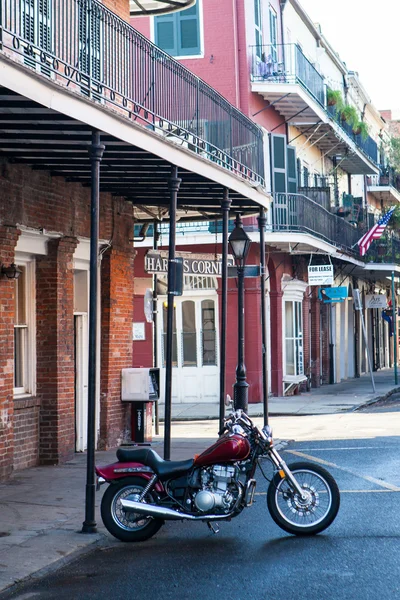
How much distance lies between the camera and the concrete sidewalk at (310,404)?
75.2 ft

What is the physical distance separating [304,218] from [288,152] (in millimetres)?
1765

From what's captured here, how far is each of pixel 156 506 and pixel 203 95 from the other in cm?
693

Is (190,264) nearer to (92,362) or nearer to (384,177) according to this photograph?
(92,362)

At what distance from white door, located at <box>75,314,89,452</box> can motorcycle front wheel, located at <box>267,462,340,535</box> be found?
616 cm

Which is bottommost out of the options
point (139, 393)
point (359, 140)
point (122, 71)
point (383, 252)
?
point (139, 393)

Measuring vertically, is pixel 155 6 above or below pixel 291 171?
above

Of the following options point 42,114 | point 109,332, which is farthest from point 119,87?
point 109,332

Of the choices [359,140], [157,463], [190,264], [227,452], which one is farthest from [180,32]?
[227,452]

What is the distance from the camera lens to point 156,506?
8641 millimetres

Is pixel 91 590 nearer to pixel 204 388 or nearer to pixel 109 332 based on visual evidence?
pixel 109 332

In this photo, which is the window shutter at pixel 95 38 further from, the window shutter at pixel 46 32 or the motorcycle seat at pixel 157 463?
the motorcycle seat at pixel 157 463

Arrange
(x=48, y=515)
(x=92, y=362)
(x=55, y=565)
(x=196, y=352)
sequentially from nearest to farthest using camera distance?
(x=55, y=565), (x=92, y=362), (x=48, y=515), (x=196, y=352)

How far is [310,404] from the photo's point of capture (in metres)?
25.0

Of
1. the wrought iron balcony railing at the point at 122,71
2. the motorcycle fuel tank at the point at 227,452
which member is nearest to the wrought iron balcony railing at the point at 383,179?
the wrought iron balcony railing at the point at 122,71
